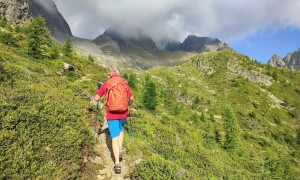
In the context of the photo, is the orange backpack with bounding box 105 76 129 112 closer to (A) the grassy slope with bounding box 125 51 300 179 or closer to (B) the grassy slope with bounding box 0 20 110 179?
(B) the grassy slope with bounding box 0 20 110 179

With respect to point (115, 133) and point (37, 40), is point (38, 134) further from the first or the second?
point (37, 40)

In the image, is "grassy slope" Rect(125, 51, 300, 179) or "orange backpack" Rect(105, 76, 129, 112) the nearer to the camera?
"orange backpack" Rect(105, 76, 129, 112)

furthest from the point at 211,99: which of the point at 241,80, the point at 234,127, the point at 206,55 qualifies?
the point at 234,127

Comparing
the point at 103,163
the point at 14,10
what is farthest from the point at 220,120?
the point at 14,10

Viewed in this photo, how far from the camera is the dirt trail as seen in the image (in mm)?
9938

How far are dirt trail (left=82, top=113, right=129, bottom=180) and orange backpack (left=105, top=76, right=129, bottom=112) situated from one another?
2.71 metres

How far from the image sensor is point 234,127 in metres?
43.1

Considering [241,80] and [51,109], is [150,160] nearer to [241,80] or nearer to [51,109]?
[51,109]

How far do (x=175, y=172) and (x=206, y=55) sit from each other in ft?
450

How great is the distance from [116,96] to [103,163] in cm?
329

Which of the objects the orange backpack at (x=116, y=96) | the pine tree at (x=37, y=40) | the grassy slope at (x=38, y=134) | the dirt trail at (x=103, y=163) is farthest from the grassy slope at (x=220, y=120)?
the pine tree at (x=37, y=40)

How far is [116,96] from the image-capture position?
9.28m

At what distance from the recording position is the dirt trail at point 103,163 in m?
9.94

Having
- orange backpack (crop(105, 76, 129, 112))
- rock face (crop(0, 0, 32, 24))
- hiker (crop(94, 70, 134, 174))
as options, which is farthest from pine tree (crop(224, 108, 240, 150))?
rock face (crop(0, 0, 32, 24))
